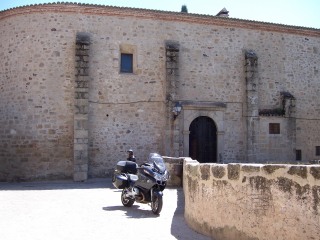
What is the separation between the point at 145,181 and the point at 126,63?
824cm

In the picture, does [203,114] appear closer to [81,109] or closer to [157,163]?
[81,109]

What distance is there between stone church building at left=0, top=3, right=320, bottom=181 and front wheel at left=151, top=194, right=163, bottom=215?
21.8ft

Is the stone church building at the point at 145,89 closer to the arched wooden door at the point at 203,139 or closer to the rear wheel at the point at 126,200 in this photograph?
the arched wooden door at the point at 203,139

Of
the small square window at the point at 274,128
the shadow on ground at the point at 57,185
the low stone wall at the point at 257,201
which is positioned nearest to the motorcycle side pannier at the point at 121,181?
the low stone wall at the point at 257,201

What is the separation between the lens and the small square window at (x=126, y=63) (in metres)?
14.6

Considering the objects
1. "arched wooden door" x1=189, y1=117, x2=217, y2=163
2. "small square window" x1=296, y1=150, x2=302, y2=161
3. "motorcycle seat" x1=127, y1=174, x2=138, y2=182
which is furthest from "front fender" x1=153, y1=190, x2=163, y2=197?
"small square window" x1=296, y1=150, x2=302, y2=161

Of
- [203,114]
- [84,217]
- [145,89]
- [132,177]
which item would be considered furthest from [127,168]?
[203,114]

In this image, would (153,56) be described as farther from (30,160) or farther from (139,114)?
(30,160)

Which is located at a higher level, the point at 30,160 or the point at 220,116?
the point at 220,116

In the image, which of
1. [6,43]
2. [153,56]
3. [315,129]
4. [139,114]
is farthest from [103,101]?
[315,129]

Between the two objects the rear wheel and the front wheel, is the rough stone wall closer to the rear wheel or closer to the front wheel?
the rear wheel

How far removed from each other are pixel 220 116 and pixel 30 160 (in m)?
7.92

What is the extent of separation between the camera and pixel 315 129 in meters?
16.9

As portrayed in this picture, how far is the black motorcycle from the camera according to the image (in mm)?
7043
